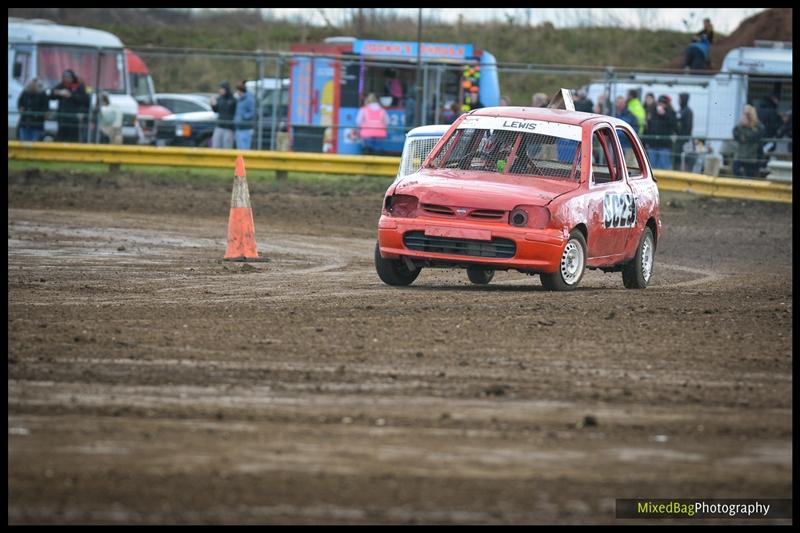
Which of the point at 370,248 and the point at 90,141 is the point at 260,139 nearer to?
the point at 90,141

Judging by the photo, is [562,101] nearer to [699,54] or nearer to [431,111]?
[431,111]

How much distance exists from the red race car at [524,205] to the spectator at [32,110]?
1460cm

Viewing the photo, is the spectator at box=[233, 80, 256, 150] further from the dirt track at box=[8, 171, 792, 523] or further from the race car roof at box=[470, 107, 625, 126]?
the race car roof at box=[470, 107, 625, 126]

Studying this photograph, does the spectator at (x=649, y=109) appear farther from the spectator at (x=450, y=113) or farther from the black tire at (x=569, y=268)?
the black tire at (x=569, y=268)

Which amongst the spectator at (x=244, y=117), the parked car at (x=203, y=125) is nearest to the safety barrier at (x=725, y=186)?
the parked car at (x=203, y=125)

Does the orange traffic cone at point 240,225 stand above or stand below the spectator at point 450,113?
below

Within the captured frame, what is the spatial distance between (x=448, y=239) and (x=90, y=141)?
50.4 feet

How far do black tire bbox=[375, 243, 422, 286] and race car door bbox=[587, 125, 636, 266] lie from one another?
159 cm

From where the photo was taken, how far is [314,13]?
146 feet

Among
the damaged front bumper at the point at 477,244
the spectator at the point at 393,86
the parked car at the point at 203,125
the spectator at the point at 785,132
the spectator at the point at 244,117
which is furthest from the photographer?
the spectator at the point at 393,86

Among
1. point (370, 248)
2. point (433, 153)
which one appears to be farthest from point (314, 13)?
point (433, 153)

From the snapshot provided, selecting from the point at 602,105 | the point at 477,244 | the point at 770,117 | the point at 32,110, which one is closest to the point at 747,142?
the point at 770,117

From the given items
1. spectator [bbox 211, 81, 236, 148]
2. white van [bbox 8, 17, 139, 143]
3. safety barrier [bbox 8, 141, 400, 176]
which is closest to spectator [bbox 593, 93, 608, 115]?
safety barrier [bbox 8, 141, 400, 176]

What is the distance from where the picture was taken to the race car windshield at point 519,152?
473 inches
